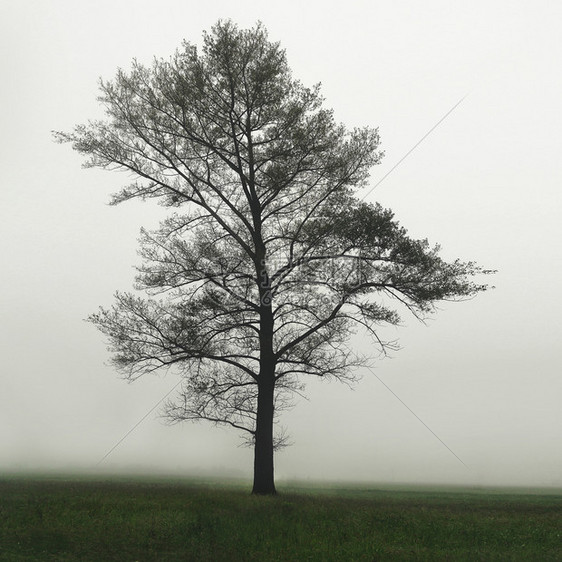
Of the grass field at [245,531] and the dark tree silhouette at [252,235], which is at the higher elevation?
the dark tree silhouette at [252,235]

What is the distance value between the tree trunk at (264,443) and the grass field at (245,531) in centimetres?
194

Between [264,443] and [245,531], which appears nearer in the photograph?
[245,531]

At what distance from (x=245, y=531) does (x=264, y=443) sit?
Result: 18.2 feet

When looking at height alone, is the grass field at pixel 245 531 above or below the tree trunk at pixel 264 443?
below

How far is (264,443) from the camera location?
15391 millimetres

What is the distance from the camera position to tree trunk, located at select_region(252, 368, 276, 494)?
1523cm

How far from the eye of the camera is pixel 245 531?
984cm

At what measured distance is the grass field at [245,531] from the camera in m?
8.65

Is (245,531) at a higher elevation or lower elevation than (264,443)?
lower

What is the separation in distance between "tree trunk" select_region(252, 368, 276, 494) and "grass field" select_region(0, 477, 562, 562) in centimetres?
194

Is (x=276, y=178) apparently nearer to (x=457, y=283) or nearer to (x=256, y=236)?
(x=256, y=236)

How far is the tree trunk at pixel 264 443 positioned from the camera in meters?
15.2

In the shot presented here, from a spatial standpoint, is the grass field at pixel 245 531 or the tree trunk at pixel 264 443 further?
the tree trunk at pixel 264 443

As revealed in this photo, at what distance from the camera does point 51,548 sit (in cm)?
857
